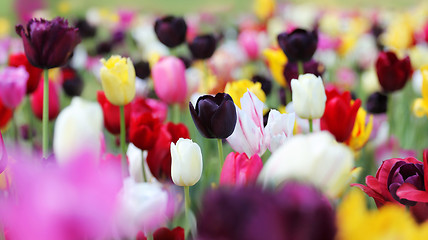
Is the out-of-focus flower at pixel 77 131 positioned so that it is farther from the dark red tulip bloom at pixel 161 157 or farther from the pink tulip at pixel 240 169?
the dark red tulip bloom at pixel 161 157

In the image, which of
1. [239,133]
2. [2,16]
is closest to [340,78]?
[239,133]

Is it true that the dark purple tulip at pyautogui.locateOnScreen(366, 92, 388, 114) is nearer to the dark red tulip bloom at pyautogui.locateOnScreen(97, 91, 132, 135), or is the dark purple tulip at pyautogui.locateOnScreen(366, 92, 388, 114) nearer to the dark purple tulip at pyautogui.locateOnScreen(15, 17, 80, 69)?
the dark red tulip bloom at pyautogui.locateOnScreen(97, 91, 132, 135)

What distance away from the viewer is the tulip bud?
0.49 m

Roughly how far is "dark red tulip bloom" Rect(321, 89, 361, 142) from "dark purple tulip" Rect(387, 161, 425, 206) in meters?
0.18

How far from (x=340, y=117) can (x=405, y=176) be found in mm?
194

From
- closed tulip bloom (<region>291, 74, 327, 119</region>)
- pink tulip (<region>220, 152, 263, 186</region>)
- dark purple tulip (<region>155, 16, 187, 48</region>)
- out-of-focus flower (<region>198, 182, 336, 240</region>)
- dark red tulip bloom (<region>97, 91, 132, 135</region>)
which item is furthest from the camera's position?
dark purple tulip (<region>155, 16, 187, 48</region>)

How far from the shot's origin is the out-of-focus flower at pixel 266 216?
0.60ft

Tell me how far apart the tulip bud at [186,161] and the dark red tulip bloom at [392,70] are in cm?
60

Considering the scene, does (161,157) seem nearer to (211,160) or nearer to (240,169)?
(240,169)

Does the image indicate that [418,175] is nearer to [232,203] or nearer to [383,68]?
[232,203]

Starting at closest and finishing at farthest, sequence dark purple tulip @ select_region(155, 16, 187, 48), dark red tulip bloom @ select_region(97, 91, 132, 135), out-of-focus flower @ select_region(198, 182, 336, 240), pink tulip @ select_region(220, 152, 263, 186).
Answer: out-of-focus flower @ select_region(198, 182, 336, 240), pink tulip @ select_region(220, 152, 263, 186), dark red tulip bloom @ select_region(97, 91, 132, 135), dark purple tulip @ select_region(155, 16, 187, 48)

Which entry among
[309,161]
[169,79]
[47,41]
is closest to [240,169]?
[309,161]

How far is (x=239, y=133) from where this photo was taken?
53cm

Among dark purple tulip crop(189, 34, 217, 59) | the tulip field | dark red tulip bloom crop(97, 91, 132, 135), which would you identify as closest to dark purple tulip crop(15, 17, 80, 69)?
the tulip field
